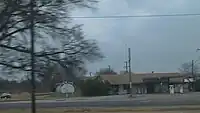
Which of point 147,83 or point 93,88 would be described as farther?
point 147,83

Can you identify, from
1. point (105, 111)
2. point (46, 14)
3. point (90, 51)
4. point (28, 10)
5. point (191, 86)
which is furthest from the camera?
point (191, 86)

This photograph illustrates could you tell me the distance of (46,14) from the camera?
24.7 meters

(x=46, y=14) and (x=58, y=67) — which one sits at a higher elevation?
(x=46, y=14)

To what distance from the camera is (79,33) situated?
26.0 m

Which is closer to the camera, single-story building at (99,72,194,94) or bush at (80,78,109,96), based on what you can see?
bush at (80,78,109,96)

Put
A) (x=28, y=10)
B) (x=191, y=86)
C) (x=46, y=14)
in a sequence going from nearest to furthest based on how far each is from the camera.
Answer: (x=28, y=10) < (x=46, y=14) < (x=191, y=86)

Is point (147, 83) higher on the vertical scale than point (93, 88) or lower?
higher

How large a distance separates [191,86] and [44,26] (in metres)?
84.7

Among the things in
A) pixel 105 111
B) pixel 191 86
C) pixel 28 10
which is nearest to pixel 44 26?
pixel 28 10

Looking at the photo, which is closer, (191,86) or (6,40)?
(6,40)

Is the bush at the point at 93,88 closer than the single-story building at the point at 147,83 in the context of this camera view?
Yes

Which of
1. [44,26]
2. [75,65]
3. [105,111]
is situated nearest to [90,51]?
[75,65]

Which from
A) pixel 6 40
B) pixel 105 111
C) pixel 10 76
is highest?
pixel 6 40

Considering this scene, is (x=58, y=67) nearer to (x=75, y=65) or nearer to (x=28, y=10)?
(x=75, y=65)
